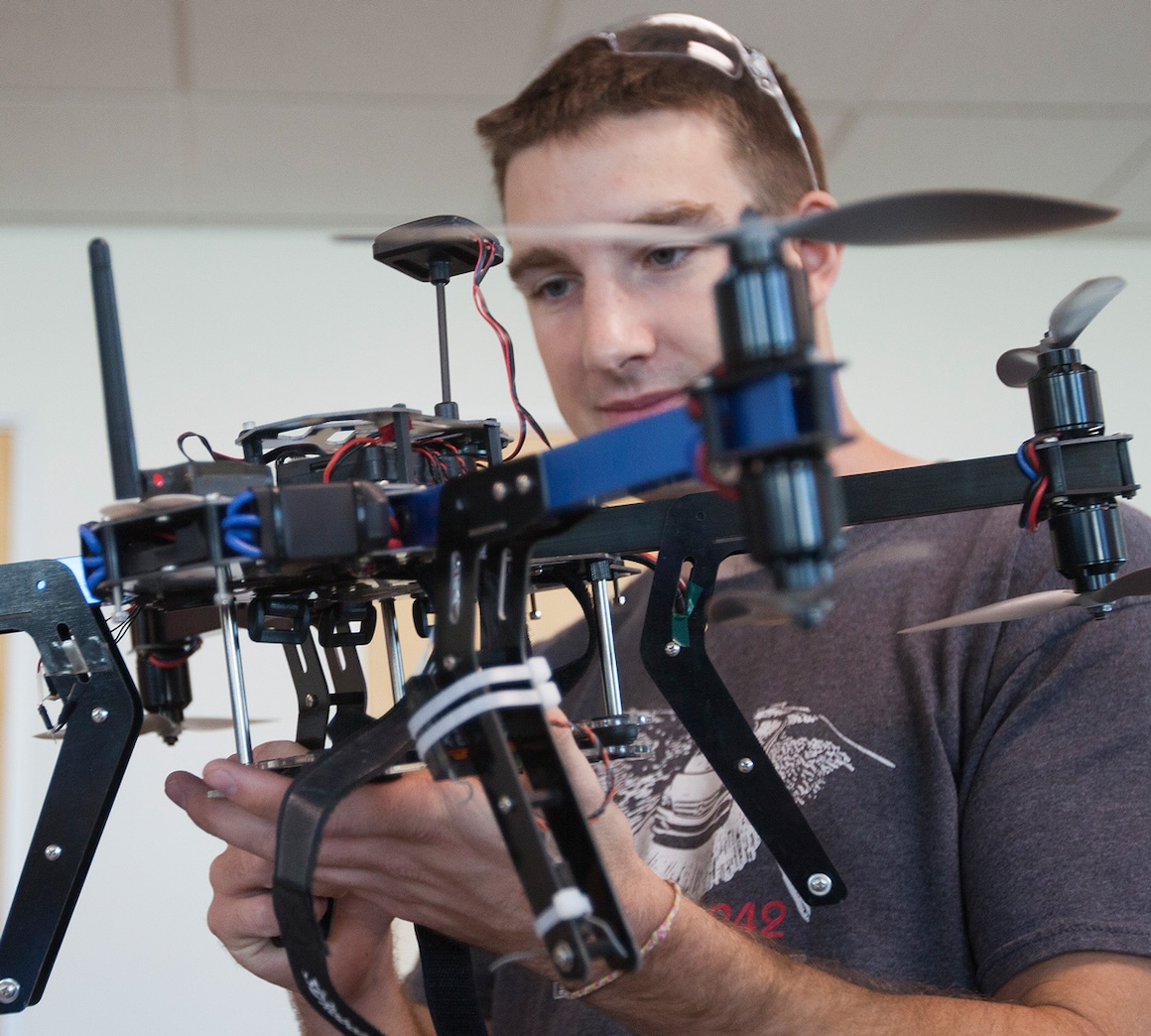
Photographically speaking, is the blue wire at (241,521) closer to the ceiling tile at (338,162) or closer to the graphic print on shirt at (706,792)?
the graphic print on shirt at (706,792)

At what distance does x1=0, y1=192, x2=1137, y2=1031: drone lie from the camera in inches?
15.2

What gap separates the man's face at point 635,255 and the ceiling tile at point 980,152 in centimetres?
151

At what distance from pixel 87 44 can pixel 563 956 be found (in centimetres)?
203

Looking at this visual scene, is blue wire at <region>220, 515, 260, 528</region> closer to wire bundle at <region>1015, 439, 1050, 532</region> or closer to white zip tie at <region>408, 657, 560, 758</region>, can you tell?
white zip tie at <region>408, 657, 560, 758</region>

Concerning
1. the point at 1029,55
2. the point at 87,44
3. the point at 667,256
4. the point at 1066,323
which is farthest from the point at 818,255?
the point at 87,44

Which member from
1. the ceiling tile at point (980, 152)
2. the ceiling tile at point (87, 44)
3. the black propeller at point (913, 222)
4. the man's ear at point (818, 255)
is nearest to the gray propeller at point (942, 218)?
the black propeller at point (913, 222)

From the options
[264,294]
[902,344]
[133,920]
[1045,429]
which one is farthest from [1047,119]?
[133,920]

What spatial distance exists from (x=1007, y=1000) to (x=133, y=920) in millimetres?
2018

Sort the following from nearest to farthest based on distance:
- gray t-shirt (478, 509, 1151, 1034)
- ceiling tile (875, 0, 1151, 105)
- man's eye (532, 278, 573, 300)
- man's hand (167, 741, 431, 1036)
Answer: man's hand (167, 741, 431, 1036) < gray t-shirt (478, 509, 1151, 1034) < man's eye (532, 278, 573, 300) < ceiling tile (875, 0, 1151, 105)

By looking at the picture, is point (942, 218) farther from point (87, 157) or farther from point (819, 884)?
point (87, 157)

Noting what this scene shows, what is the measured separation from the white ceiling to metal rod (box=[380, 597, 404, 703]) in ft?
5.18

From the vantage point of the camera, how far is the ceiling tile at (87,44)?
1.91m

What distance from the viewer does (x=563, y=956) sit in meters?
0.42

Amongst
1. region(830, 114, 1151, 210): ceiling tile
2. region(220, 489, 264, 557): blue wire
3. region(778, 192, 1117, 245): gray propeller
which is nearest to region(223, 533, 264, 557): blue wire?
region(220, 489, 264, 557): blue wire
